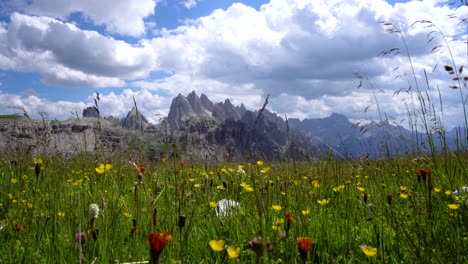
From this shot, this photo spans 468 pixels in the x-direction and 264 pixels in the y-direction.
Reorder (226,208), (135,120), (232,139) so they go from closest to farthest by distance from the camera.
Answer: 1. (226,208)
2. (135,120)
3. (232,139)

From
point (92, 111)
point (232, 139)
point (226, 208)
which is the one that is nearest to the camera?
point (226, 208)

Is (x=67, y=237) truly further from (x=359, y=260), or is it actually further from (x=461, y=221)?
(x=461, y=221)

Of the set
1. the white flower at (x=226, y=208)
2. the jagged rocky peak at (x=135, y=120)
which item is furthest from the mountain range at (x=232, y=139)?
the white flower at (x=226, y=208)

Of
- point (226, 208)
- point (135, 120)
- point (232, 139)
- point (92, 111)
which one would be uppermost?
point (92, 111)

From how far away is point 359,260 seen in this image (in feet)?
8.70

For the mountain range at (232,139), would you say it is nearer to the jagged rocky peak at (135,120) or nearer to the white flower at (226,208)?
the jagged rocky peak at (135,120)

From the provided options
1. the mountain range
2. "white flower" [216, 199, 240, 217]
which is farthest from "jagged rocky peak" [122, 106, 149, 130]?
"white flower" [216, 199, 240, 217]

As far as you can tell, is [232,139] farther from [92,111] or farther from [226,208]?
[92,111]

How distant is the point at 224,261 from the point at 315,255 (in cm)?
78

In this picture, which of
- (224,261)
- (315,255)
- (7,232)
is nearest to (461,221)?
(315,255)

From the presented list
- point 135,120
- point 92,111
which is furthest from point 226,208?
point 92,111

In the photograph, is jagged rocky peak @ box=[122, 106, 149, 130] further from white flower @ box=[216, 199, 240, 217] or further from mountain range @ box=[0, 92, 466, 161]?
white flower @ box=[216, 199, 240, 217]

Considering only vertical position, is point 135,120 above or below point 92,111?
below

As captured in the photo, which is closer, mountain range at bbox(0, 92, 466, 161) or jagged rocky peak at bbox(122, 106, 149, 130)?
mountain range at bbox(0, 92, 466, 161)
